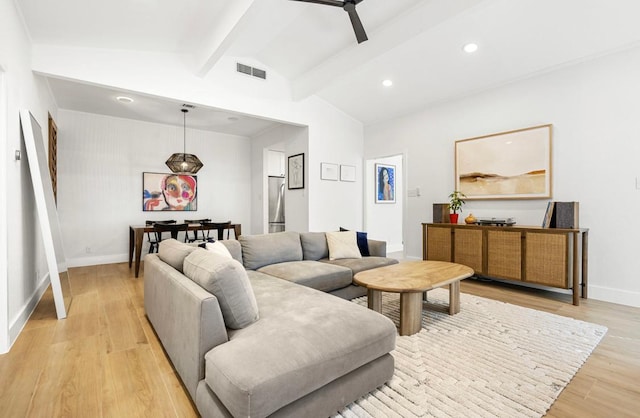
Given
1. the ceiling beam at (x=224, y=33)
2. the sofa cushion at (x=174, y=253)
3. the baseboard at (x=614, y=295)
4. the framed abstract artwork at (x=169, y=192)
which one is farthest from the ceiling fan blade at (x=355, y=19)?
the framed abstract artwork at (x=169, y=192)

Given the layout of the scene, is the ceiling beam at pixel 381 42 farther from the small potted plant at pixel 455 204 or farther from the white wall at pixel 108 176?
the white wall at pixel 108 176

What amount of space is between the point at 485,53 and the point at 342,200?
123 inches

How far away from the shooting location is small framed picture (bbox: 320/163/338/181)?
5445mm

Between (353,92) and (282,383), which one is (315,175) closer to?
(353,92)

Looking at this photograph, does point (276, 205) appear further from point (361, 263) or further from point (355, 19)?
point (355, 19)

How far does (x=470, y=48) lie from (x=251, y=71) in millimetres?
2981

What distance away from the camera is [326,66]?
14.3 feet

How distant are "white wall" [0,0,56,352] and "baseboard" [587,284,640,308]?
5.45 m

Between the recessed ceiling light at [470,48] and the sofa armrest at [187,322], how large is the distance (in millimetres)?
→ 3835

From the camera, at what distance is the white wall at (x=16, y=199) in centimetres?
223

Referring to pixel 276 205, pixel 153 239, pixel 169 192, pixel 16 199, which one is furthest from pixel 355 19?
pixel 153 239

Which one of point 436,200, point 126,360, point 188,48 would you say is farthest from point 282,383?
point 436,200

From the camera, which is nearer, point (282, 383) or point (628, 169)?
point (282, 383)

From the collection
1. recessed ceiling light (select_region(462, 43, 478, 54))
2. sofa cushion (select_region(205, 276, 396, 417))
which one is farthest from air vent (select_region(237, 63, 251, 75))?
sofa cushion (select_region(205, 276, 396, 417))
